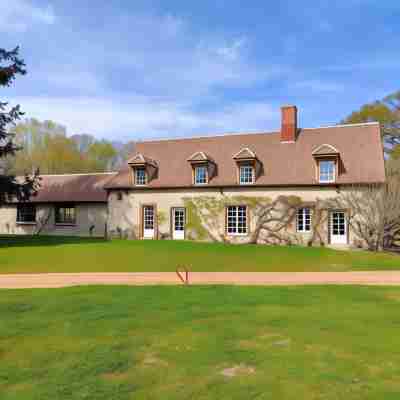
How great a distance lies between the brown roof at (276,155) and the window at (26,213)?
28.9ft

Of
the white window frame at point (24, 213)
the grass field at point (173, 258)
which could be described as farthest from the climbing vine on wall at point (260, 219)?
the white window frame at point (24, 213)

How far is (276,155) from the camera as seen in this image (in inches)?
1073

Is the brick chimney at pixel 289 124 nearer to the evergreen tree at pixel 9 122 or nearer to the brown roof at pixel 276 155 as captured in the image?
the brown roof at pixel 276 155

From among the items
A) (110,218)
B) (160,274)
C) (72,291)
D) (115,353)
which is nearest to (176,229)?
(110,218)

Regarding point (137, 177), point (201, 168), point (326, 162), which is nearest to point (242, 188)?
point (201, 168)

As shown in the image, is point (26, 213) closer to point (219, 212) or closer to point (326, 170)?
point (219, 212)

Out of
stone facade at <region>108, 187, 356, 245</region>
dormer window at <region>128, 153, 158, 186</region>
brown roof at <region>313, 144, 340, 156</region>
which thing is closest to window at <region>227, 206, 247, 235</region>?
stone facade at <region>108, 187, 356, 245</region>

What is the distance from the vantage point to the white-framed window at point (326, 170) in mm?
24641

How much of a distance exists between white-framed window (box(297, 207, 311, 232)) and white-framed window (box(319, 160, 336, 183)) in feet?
6.97

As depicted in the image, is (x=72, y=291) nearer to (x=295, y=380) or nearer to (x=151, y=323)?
(x=151, y=323)

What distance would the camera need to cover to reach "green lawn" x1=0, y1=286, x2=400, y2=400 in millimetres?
4684

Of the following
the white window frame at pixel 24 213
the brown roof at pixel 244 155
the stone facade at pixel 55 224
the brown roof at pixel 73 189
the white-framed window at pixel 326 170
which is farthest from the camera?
the white window frame at pixel 24 213

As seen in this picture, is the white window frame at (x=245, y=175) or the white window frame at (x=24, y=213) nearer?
the white window frame at (x=245, y=175)

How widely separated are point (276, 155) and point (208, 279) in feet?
51.2
